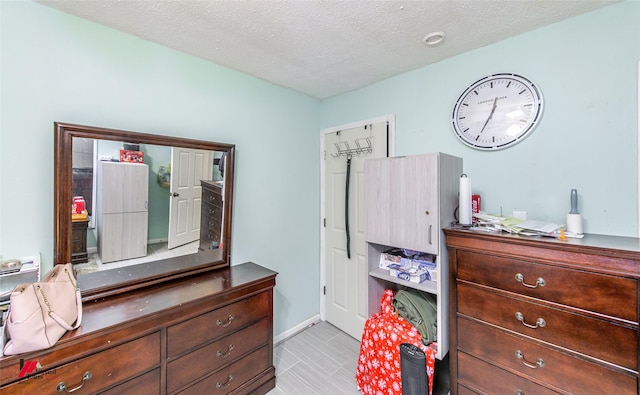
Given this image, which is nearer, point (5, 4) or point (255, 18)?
point (5, 4)

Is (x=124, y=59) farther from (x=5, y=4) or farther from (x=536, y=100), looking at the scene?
(x=536, y=100)

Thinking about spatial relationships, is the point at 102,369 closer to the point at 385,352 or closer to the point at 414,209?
the point at 385,352

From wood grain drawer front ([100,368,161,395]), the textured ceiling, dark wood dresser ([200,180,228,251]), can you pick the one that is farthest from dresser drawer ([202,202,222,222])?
the textured ceiling

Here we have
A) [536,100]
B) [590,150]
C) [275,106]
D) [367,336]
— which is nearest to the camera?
[590,150]

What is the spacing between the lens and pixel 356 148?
101 inches

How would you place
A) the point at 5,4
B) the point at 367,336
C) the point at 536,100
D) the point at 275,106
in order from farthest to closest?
the point at 275,106
the point at 367,336
the point at 536,100
the point at 5,4

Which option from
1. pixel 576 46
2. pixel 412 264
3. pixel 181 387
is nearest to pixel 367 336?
pixel 412 264

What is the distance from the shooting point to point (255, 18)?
1.49 metres

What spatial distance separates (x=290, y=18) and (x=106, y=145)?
1.31 m

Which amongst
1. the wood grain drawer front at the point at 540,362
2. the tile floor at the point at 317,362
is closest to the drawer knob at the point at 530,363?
the wood grain drawer front at the point at 540,362

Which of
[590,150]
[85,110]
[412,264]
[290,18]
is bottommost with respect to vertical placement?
Result: [412,264]

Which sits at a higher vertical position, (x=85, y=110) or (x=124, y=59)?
(x=124, y=59)

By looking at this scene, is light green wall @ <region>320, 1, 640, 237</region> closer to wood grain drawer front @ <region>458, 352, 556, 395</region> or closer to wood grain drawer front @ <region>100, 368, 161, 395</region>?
wood grain drawer front @ <region>458, 352, 556, 395</region>

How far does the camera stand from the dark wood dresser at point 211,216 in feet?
6.57
